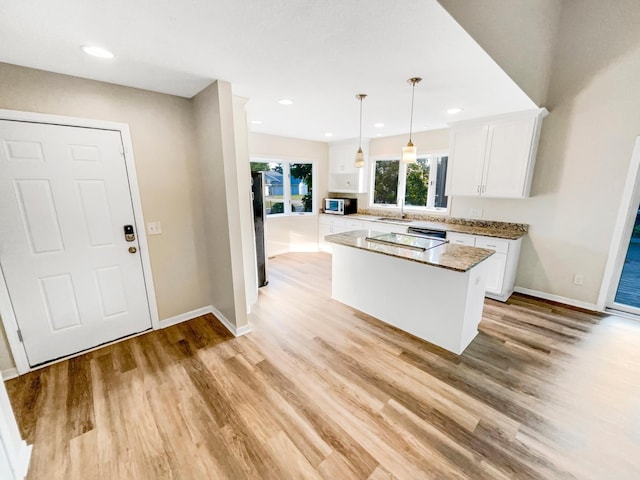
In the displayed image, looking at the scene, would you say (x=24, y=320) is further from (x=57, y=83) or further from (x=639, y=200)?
(x=639, y=200)

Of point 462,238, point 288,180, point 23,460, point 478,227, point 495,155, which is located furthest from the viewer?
point 288,180

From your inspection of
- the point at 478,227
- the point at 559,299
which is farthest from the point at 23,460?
the point at 559,299

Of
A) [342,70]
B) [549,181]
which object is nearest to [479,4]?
[342,70]

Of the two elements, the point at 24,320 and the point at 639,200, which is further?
the point at 639,200

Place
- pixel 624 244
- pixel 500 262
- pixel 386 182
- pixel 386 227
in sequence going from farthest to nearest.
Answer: pixel 386 182
pixel 386 227
pixel 500 262
pixel 624 244

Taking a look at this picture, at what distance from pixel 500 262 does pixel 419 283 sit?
153 centimetres

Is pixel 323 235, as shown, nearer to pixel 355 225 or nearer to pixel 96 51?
pixel 355 225

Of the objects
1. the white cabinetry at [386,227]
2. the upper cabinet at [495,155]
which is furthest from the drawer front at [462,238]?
the white cabinetry at [386,227]

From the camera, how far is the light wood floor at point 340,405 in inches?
58.4

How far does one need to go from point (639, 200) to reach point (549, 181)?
82 centimetres

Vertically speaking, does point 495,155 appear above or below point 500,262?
above

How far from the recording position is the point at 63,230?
2.22 meters

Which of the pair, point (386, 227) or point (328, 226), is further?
point (328, 226)

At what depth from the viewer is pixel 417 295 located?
264cm
